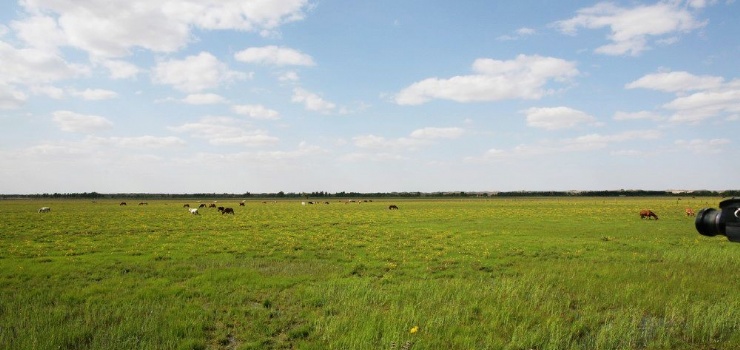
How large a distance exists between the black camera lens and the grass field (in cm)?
553

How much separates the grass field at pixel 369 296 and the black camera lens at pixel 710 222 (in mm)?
5532

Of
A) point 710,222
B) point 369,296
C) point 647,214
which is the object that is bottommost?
point 369,296

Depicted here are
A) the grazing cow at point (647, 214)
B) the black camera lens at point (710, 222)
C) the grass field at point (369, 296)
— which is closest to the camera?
the black camera lens at point (710, 222)

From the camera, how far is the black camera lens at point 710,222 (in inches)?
143

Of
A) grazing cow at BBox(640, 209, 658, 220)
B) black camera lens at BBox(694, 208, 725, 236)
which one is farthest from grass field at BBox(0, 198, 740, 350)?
grazing cow at BBox(640, 209, 658, 220)

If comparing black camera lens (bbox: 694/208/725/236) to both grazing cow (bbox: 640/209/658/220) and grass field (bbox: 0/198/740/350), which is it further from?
grazing cow (bbox: 640/209/658/220)

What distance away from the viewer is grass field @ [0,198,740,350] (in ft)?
29.0

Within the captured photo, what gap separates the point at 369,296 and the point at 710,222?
937 cm

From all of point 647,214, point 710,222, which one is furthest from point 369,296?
point 647,214

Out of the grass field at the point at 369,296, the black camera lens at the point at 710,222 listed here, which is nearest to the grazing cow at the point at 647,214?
the grass field at the point at 369,296

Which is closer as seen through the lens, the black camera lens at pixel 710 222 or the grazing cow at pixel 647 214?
the black camera lens at pixel 710 222

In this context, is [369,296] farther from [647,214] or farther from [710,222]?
[647,214]

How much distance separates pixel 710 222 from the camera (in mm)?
3746

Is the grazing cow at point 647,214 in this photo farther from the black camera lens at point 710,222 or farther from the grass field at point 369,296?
the black camera lens at point 710,222
